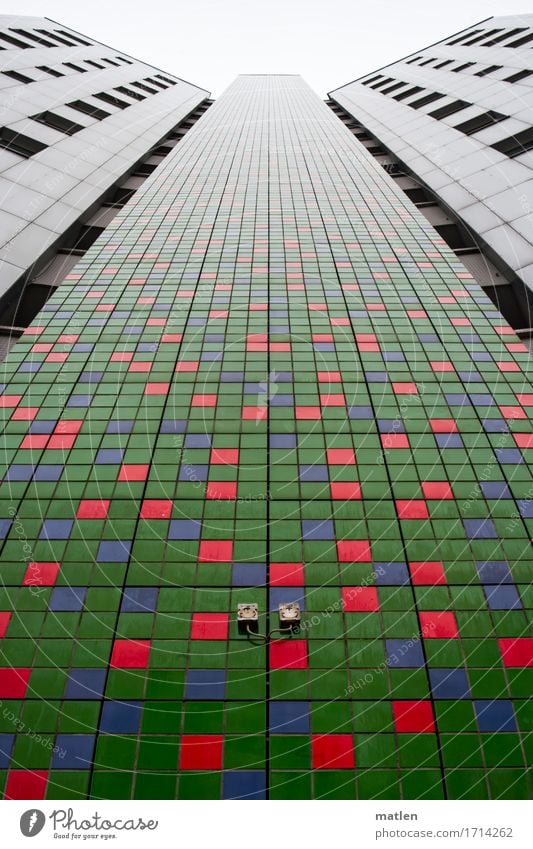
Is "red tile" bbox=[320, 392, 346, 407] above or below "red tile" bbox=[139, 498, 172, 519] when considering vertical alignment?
above

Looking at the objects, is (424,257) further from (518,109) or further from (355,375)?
(518,109)

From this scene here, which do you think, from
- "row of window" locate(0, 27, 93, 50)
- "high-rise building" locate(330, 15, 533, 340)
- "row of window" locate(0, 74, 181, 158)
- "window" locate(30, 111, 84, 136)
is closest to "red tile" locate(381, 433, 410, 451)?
"high-rise building" locate(330, 15, 533, 340)

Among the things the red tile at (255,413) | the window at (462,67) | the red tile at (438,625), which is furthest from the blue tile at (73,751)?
the window at (462,67)

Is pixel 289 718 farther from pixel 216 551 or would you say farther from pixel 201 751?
pixel 216 551

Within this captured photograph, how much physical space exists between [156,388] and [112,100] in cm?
5058

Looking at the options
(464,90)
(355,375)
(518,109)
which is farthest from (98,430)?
(464,90)

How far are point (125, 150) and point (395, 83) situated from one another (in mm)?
40308

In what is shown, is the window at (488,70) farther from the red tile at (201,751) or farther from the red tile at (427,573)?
the red tile at (201,751)

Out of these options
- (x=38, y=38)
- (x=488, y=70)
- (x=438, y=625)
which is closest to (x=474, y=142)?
(x=488, y=70)

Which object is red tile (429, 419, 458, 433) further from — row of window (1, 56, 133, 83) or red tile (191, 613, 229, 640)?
row of window (1, 56, 133, 83)

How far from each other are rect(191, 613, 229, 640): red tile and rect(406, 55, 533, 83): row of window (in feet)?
173

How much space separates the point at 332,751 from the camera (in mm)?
9703

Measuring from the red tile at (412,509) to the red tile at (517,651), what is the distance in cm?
334

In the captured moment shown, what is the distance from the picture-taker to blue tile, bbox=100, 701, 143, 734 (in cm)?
984
